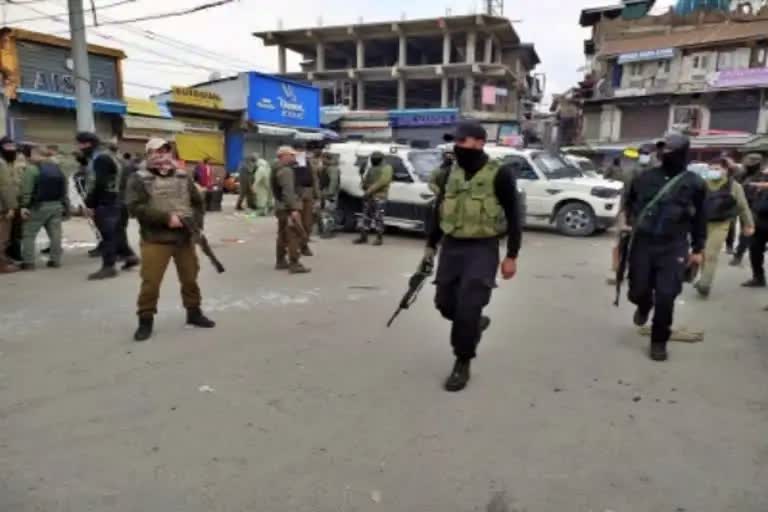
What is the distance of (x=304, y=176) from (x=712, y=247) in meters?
5.66

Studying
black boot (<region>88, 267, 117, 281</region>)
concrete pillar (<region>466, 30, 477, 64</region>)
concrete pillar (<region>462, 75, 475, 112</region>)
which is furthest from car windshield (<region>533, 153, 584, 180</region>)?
concrete pillar (<region>466, 30, 477, 64</region>)

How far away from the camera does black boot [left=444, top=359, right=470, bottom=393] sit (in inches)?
145

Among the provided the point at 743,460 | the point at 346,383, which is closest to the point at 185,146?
the point at 346,383

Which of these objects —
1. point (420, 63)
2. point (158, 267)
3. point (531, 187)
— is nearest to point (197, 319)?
point (158, 267)

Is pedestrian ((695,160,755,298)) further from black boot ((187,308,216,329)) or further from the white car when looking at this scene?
black boot ((187,308,216,329))

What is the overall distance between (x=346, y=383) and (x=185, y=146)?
20.4 m

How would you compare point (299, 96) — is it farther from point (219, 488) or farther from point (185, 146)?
point (219, 488)

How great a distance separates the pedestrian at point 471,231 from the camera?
11.7ft

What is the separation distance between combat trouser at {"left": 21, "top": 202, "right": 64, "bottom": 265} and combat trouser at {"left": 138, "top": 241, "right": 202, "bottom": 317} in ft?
11.9

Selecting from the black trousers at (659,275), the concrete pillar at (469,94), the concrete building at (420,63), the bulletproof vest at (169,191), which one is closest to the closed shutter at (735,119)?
the concrete building at (420,63)

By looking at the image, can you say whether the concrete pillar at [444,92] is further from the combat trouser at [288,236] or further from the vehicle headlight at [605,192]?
the combat trouser at [288,236]

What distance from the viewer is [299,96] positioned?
92.9ft

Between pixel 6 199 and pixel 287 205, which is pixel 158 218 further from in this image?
pixel 6 199

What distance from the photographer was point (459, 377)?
3734 mm
